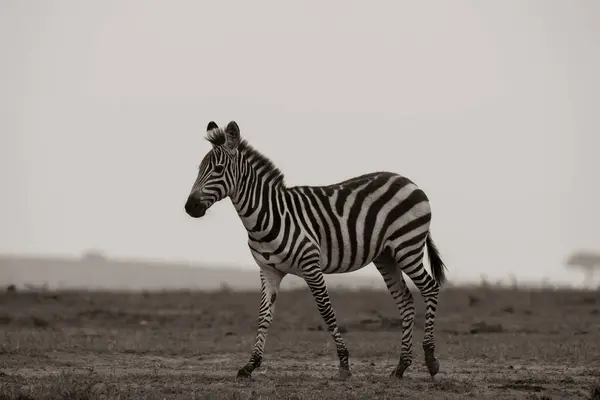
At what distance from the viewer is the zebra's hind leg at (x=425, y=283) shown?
1162 centimetres

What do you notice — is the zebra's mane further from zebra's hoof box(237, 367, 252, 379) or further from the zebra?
zebra's hoof box(237, 367, 252, 379)

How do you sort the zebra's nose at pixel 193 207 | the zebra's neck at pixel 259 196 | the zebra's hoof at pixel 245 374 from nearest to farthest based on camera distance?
1. the zebra's nose at pixel 193 207
2. the zebra's hoof at pixel 245 374
3. the zebra's neck at pixel 259 196

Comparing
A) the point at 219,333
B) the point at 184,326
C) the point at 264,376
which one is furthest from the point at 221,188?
the point at 184,326

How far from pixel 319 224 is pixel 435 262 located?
1.89 metres

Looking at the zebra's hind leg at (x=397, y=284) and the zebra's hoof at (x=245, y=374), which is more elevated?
the zebra's hind leg at (x=397, y=284)

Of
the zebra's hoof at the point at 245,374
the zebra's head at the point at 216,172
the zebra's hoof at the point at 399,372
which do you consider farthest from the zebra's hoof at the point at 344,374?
the zebra's head at the point at 216,172

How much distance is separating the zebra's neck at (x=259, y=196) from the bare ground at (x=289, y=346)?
166 cm

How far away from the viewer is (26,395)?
9.20 metres

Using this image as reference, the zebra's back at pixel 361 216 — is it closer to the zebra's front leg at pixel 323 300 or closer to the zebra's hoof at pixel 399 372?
the zebra's front leg at pixel 323 300

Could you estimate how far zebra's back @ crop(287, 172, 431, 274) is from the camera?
11.5 metres

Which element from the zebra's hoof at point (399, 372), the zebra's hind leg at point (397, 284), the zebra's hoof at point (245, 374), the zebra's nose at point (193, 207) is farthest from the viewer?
the zebra's hind leg at point (397, 284)

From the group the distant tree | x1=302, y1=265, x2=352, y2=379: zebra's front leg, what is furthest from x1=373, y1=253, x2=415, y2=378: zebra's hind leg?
the distant tree

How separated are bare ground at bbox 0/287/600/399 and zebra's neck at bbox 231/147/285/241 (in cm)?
166

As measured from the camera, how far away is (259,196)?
11.4m
